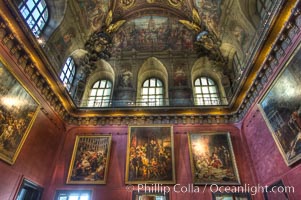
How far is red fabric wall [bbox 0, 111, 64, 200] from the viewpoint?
6129 mm

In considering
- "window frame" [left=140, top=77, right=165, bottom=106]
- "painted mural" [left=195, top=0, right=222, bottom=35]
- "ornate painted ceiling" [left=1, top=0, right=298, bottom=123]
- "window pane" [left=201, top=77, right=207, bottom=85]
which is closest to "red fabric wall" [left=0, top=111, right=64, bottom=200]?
"ornate painted ceiling" [left=1, top=0, right=298, bottom=123]

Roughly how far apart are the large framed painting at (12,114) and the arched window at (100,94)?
4147mm

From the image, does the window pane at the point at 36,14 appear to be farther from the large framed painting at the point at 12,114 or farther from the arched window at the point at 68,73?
the large framed painting at the point at 12,114

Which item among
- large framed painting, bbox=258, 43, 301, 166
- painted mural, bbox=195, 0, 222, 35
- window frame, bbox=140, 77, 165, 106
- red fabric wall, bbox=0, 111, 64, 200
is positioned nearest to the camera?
large framed painting, bbox=258, 43, 301, 166

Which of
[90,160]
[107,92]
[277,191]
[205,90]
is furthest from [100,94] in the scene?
[277,191]

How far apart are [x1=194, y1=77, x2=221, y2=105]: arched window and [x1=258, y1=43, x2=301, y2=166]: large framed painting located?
4049mm

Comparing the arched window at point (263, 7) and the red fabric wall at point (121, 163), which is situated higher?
the arched window at point (263, 7)

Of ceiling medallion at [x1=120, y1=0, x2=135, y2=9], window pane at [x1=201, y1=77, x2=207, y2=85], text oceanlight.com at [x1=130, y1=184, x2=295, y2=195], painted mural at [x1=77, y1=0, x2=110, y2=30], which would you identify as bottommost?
text oceanlight.com at [x1=130, y1=184, x2=295, y2=195]

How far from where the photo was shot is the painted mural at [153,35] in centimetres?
1227

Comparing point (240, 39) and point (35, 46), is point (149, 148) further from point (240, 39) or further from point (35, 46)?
point (240, 39)

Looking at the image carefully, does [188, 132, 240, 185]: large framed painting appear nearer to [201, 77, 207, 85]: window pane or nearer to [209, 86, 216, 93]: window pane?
[209, 86, 216, 93]: window pane

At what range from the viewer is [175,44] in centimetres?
1244

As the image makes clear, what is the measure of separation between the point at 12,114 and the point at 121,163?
477 centimetres

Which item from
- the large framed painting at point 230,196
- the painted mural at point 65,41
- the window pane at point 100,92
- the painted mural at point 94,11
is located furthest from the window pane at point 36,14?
the large framed painting at point 230,196
